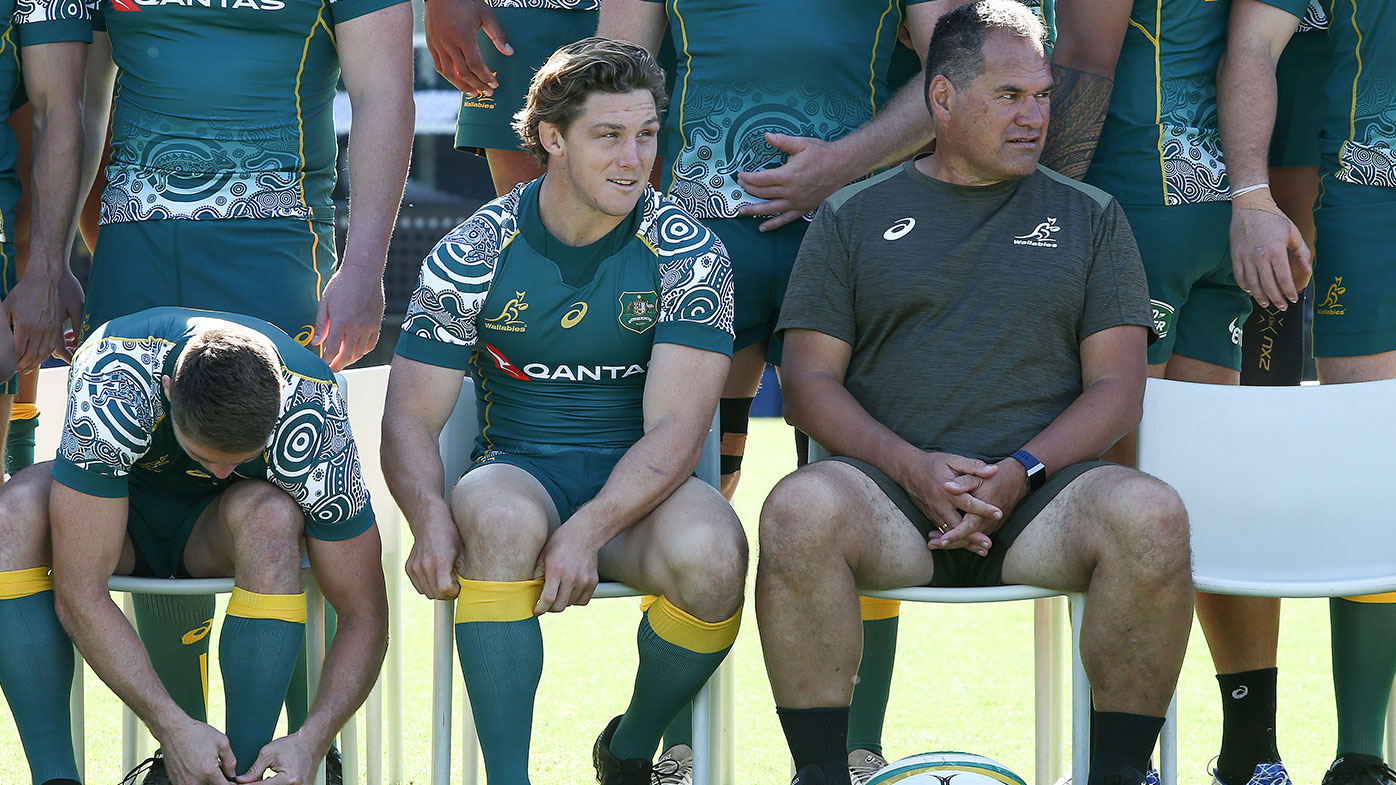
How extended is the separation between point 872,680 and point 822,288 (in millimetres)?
798

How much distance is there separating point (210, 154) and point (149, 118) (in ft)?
0.46

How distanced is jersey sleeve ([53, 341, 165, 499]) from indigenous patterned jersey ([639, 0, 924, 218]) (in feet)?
3.82

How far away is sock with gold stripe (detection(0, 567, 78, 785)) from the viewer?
252 centimetres

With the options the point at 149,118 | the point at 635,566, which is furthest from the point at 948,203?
the point at 149,118

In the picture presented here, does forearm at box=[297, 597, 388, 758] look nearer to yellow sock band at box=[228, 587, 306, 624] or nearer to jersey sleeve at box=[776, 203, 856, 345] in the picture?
yellow sock band at box=[228, 587, 306, 624]

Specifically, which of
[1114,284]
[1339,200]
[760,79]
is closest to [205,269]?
[760,79]

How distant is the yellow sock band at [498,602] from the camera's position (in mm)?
2496

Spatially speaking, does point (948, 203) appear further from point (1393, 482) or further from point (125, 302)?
point (125, 302)

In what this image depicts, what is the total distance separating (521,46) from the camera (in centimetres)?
368

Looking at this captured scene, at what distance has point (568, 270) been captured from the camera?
2.79 m

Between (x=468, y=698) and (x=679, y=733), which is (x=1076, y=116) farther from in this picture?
(x=468, y=698)

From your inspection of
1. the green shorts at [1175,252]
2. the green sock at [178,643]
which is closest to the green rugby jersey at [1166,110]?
the green shorts at [1175,252]

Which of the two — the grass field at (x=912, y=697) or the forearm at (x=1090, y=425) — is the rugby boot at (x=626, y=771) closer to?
the grass field at (x=912, y=697)

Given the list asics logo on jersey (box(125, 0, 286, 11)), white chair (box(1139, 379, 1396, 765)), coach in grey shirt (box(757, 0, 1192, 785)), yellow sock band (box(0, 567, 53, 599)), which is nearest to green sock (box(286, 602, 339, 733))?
yellow sock band (box(0, 567, 53, 599))
